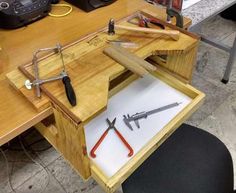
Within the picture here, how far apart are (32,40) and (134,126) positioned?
1.52 ft

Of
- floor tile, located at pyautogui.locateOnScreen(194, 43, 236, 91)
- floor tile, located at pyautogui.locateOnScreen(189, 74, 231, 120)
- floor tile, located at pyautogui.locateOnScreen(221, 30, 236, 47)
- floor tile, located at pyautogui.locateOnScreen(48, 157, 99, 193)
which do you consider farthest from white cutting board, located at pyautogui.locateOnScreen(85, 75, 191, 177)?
floor tile, located at pyautogui.locateOnScreen(221, 30, 236, 47)

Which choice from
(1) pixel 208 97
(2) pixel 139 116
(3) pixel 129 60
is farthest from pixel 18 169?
(1) pixel 208 97

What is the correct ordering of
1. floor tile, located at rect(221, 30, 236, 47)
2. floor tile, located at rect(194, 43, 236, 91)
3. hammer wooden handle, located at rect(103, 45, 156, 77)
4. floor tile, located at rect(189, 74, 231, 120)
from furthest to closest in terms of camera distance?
floor tile, located at rect(221, 30, 236, 47) → floor tile, located at rect(194, 43, 236, 91) → floor tile, located at rect(189, 74, 231, 120) → hammer wooden handle, located at rect(103, 45, 156, 77)

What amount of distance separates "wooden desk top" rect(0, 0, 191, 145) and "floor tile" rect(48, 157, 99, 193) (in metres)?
0.79

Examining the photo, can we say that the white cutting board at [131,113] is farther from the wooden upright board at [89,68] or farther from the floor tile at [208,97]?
the floor tile at [208,97]

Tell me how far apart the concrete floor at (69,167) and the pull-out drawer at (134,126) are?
0.65 metres

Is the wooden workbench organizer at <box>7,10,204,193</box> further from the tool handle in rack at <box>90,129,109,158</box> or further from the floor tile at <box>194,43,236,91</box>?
the floor tile at <box>194,43,236,91</box>

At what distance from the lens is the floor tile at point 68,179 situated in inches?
55.2

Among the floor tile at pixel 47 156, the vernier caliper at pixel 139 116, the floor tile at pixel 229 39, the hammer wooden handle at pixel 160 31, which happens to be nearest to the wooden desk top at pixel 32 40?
the hammer wooden handle at pixel 160 31

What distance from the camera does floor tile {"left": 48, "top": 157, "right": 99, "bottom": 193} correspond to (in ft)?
4.60

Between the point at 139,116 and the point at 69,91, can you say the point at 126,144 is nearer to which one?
the point at 139,116

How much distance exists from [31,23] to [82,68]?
407 mm

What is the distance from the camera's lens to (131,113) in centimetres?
91

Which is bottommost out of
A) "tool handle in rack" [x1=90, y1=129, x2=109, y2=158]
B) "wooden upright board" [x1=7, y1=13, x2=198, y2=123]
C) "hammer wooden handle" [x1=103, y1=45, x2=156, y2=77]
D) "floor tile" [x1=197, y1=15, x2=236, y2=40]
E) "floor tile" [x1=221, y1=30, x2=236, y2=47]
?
"floor tile" [x1=221, y1=30, x2=236, y2=47]
